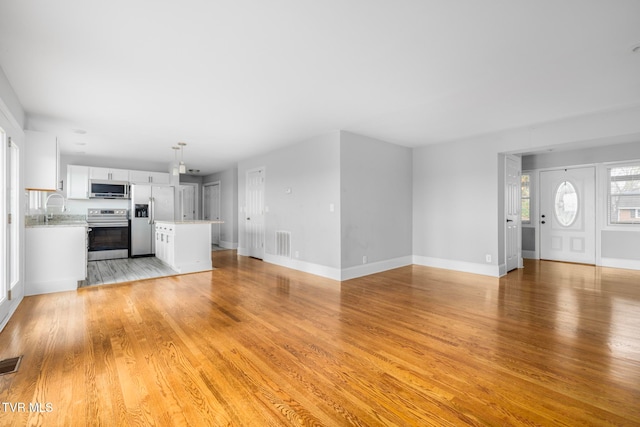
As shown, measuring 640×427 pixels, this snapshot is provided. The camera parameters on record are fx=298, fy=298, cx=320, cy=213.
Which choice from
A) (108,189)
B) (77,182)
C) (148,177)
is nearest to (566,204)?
(148,177)

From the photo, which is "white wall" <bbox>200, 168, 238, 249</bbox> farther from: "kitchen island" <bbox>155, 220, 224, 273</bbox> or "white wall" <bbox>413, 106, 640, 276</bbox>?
"white wall" <bbox>413, 106, 640, 276</bbox>

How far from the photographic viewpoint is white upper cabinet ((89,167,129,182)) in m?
7.36

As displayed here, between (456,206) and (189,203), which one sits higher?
(189,203)

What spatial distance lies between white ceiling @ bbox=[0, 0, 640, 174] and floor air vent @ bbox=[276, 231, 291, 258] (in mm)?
2330

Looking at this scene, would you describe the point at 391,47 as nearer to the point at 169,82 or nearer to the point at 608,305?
the point at 169,82

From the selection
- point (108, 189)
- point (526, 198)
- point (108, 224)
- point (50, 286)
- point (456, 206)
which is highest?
point (108, 189)

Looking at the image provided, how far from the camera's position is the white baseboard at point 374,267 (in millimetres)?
5121

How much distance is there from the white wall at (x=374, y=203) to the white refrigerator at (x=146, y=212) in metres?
5.32

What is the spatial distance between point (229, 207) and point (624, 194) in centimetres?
928

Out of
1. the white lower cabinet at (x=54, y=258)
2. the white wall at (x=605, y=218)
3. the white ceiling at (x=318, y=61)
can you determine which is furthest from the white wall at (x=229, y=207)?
the white wall at (x=605, y=218)

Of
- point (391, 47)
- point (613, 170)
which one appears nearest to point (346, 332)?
point (391, 47)

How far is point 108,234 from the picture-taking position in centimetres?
709

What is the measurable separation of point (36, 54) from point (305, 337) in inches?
138

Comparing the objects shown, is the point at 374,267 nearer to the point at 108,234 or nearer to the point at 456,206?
the point at 456,206
